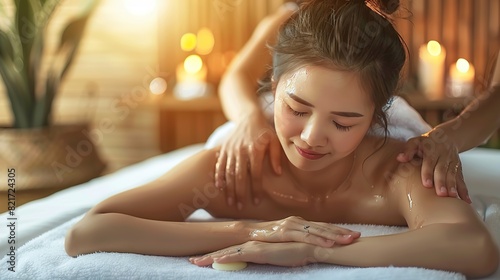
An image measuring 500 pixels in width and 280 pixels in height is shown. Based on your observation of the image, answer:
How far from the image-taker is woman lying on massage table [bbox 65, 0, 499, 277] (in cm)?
106

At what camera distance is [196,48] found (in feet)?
9.98

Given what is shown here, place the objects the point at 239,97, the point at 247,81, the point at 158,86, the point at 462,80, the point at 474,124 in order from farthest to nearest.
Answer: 1. the point at 158,86
2. the point at 462,80
3. the point at 247,81
4. the point at 239,97
5. the point at 474,124

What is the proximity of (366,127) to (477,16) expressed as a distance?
184 centimetres

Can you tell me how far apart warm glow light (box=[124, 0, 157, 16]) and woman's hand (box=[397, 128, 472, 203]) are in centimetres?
198

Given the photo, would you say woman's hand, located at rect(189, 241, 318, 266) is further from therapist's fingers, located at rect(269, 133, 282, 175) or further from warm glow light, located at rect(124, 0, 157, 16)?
warm glow light, located at rect(124, 0, 157, 16)

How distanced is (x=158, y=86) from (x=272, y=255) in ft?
6.85

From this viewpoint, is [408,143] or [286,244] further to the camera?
[408,143]

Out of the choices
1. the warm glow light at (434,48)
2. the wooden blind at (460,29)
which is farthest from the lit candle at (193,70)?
the warm glow light at (434,48)

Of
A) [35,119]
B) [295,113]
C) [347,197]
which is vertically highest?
[295,113]

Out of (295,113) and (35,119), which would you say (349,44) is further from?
(35,119)

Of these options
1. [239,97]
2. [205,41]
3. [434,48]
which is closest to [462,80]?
[434,48]

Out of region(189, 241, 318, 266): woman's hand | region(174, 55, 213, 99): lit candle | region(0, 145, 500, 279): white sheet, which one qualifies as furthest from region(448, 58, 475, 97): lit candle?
region(189, 241, 318, 266): woman's hand

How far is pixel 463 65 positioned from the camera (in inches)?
107

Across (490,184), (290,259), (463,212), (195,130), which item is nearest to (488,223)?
(463,212)
